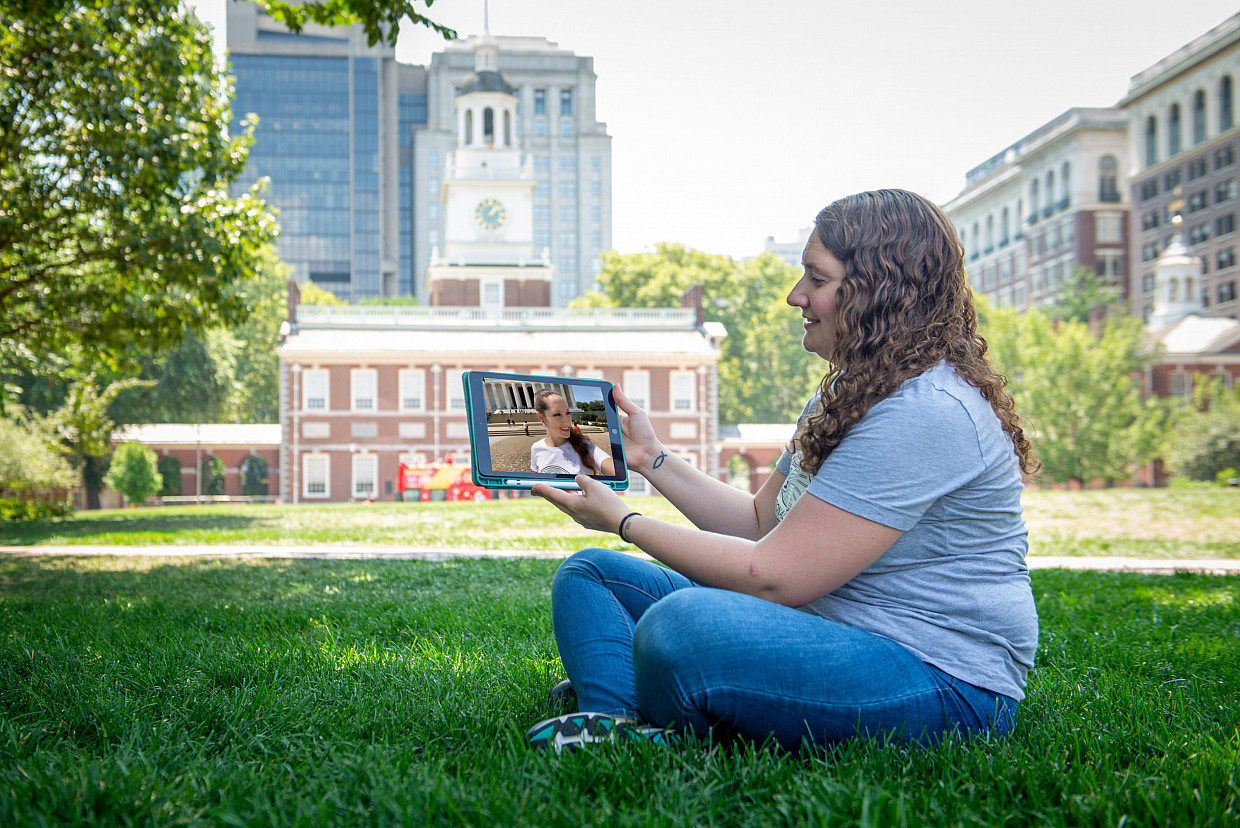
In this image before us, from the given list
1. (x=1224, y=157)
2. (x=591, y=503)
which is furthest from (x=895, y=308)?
(x=1224, y=157)

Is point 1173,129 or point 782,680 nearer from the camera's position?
point 782,680

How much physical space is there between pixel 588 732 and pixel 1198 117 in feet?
237

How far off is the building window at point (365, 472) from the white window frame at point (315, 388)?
2187 millimetres

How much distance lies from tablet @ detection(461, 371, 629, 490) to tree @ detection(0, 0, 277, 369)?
8.95 m

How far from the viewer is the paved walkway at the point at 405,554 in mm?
8477

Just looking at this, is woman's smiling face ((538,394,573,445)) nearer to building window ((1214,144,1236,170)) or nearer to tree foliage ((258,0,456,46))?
tree foliage ((258,0,456,46))

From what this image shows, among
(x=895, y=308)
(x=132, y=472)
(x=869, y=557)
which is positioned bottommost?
(x=132, y=472)

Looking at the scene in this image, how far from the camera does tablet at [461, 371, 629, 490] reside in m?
2.49

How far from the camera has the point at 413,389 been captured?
3541cm

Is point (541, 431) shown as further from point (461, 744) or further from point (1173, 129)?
point (1173, 129)

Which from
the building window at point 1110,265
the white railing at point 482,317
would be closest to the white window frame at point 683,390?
the white railing at point 482,317

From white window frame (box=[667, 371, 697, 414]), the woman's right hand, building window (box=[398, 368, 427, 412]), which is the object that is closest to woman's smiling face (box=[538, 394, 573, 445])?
the woman's right hand

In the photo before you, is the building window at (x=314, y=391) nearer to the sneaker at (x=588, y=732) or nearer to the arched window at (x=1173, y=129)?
the sneaker at (x=588, y=732)

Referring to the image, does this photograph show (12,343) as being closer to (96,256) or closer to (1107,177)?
(96,256)
